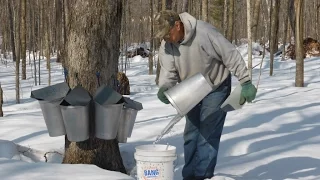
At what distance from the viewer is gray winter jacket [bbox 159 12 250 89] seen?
3188 mm

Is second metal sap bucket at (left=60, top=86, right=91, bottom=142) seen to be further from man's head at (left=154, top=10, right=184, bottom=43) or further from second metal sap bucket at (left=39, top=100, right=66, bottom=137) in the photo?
man's head at (left=154, top=10, right=184, bottom=43)

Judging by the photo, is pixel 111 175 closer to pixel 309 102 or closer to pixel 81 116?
pixel 81 116

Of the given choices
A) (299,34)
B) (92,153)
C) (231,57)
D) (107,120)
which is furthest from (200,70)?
(299,34)

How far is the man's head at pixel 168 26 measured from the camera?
3068 mm

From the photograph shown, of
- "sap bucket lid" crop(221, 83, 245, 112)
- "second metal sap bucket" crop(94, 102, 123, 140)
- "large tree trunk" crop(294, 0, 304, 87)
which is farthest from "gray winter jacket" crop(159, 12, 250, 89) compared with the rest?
"large tree trunk" crop(294, 0, 304, 87)

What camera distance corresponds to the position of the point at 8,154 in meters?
4.24

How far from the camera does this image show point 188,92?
3109 mm

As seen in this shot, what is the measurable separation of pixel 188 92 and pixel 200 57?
292mm

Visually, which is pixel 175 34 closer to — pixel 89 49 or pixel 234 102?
pixel 234 102

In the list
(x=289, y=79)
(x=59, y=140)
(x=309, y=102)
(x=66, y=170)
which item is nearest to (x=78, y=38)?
(x=66, y=170)

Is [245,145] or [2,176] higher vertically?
[2,176]

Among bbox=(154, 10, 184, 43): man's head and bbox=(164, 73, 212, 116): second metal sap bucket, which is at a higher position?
bbox=(154, 10, 184, 43): man's head

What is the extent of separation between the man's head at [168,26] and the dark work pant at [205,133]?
481mm

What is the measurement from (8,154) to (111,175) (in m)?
1.66
